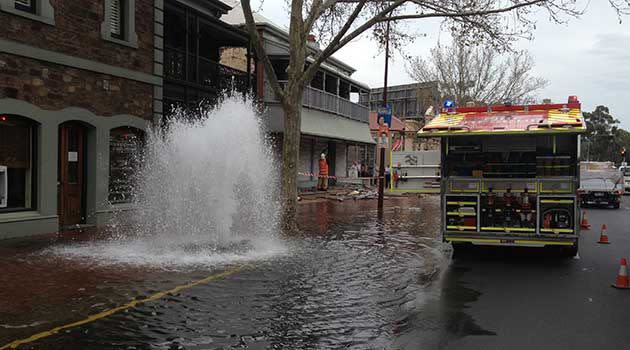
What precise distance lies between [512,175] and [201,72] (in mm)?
11989

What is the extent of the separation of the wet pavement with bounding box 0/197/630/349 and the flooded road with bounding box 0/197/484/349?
0.02m

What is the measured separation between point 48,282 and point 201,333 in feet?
10.2

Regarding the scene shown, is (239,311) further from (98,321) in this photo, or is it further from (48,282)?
(48,282)

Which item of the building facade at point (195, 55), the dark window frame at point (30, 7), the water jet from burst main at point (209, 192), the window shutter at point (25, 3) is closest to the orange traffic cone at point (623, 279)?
the water jet from burst main at point (209, 192)

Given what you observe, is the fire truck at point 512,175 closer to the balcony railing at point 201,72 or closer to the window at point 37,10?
the window at point 37,10

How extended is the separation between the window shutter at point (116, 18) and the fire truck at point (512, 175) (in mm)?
8545

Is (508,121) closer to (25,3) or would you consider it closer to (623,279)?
(623,279)

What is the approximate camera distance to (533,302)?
292 inches

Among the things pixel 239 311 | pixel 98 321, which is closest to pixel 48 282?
pixel 98 321

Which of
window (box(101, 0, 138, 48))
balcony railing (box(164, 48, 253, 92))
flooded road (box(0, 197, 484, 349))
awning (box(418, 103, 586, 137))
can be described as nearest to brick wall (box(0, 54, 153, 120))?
window (box(101, 0, 138, 48))

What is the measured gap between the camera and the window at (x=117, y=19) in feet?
46.3

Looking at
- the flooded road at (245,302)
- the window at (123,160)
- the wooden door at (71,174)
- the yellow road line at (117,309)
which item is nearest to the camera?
the yellow road line at (117,309)

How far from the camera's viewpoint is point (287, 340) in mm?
5586

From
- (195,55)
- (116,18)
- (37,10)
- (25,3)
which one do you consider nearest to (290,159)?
(116,18)
